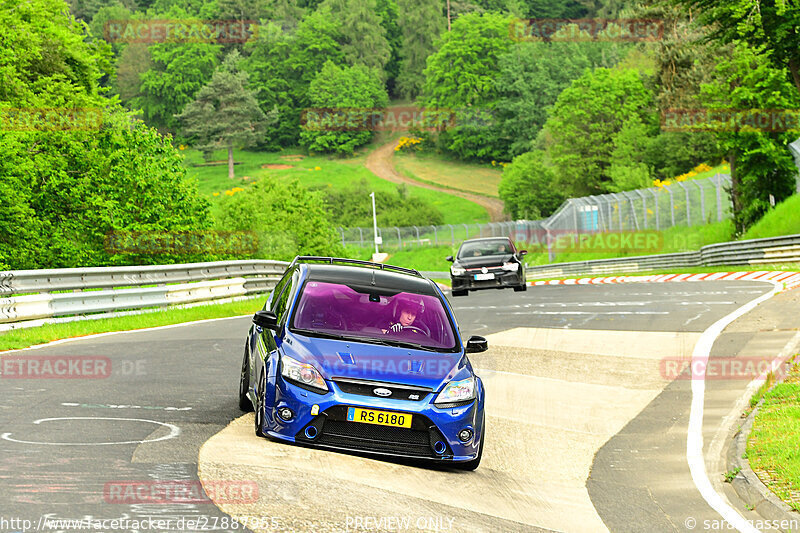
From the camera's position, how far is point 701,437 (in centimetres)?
948

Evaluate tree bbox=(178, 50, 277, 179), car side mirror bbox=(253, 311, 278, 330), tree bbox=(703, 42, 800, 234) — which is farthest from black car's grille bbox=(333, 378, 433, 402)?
tree bbox=(178, 50, 277, 179)

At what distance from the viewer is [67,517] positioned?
5.21 metres

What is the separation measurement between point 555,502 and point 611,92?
259ft

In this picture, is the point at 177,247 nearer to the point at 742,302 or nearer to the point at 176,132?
the point at 742,302

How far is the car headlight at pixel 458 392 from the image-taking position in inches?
303

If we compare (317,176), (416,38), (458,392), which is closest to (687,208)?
(458,392)

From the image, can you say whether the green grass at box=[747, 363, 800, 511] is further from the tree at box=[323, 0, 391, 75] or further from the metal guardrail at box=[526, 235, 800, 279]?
the tree at box=[323, 0, 391, 75]

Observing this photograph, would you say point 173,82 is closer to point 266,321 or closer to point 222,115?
point 222,115

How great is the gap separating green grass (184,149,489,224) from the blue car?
10595 cm

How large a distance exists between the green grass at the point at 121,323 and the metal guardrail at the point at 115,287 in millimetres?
277

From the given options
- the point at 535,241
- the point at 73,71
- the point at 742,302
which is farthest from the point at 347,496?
the point at 535,241

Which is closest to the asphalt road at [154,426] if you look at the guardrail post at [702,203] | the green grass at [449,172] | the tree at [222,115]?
the guardrail post at [702,203]

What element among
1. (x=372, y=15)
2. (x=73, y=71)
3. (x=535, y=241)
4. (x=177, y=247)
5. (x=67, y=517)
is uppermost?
(x=372, y=15)

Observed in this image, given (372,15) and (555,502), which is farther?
(372,15)
